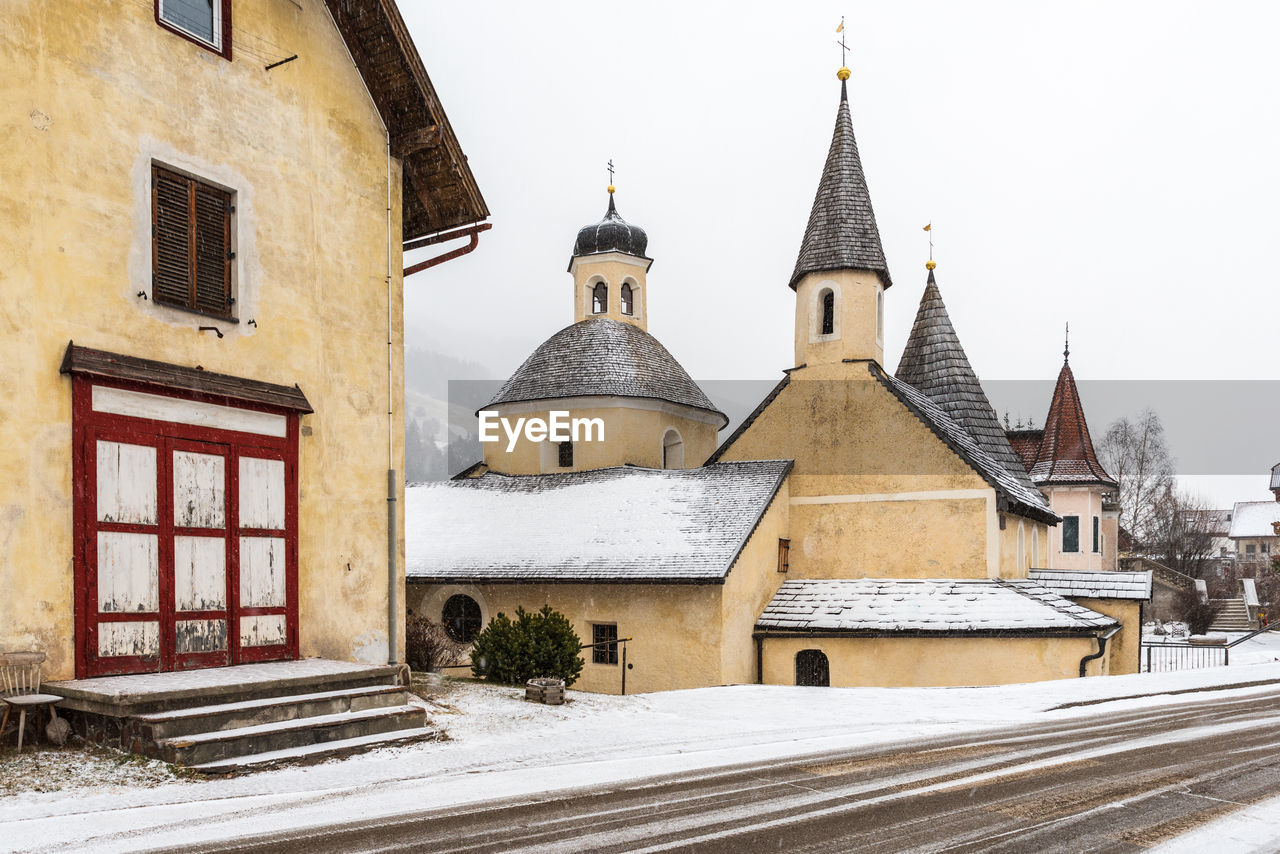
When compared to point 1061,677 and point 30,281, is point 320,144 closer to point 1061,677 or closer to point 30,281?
point 30,281

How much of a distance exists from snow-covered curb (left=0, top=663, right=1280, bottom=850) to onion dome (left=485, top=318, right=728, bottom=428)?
13589mm

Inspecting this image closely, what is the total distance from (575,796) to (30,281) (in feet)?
22.6

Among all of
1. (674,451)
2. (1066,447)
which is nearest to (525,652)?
(674,451)

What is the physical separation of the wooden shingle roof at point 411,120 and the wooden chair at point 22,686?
7695mm

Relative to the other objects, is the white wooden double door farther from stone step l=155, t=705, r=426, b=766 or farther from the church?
the church

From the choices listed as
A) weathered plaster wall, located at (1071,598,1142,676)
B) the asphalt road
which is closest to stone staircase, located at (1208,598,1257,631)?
weathered plaster wall, located at (1071,598,1142,676)

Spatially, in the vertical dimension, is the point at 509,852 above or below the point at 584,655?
above

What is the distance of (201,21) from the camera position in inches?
433

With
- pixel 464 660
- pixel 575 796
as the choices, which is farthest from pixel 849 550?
pixel 575 796

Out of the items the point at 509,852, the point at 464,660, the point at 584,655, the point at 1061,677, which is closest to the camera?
the point at 509,852

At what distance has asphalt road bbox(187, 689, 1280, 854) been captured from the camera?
6.29 m

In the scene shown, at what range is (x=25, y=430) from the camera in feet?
29.5

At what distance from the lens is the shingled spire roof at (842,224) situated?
24766 mm

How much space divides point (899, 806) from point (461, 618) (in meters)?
16.6
